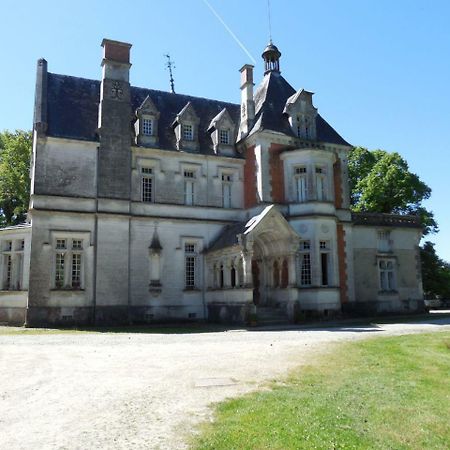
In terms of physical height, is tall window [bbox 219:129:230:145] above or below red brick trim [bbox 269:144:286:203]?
above

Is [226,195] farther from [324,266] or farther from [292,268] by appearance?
[324,266]

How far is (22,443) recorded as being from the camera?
232 inches

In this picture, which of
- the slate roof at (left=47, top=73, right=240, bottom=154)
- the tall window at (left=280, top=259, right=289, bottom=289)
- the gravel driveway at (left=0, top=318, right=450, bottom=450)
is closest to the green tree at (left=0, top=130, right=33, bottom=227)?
the slate roof at (left=47, top=73, right=240, bottom=154)

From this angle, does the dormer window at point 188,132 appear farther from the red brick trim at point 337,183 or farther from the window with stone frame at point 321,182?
the red brick trim at point 337,183

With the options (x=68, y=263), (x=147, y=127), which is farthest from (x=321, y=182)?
(x=68, y=263)

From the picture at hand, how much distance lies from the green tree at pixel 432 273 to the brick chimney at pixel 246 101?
2149 centimetres

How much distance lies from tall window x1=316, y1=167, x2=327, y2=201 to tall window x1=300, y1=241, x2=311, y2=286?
3.02 m

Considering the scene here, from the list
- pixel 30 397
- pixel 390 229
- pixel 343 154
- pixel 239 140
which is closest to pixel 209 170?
pixel 239 140

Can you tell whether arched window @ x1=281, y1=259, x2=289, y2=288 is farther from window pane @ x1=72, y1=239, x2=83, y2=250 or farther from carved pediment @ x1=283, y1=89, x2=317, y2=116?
window pane @ x1=72, y1=239, x2=83, y2=250

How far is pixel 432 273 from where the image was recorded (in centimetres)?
4256

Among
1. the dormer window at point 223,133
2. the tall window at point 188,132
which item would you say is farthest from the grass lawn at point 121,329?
the tall window at point 188,132

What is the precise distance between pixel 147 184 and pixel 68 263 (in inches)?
252

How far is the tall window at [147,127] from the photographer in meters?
29.0

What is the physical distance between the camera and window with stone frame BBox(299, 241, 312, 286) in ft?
91.2
